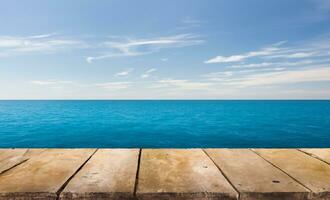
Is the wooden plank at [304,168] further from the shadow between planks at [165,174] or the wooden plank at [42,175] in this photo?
the wooden plank at [42,175]

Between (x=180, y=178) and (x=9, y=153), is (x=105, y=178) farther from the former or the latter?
(x=9, y=153)

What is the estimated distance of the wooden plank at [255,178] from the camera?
2037mm

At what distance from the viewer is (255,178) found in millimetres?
2357

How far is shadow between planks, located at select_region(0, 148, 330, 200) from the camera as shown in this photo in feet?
6.66

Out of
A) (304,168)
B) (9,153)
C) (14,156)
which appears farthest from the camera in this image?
(9,153)

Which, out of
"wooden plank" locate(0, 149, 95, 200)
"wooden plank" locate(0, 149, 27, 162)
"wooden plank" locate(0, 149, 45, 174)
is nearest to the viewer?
"wooden plank" locate(0, 149, 95, 200)

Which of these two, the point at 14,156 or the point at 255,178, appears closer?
the point at 255,178

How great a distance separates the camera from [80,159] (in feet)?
9.78

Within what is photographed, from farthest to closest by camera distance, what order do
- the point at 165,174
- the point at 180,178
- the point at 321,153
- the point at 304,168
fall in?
the point at 321,153
the point at 304,168
the point at 165,174
the point at 180,178

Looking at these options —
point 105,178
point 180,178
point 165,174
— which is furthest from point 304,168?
point 105,178

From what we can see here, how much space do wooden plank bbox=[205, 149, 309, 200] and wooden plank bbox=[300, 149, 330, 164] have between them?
831 millimetres

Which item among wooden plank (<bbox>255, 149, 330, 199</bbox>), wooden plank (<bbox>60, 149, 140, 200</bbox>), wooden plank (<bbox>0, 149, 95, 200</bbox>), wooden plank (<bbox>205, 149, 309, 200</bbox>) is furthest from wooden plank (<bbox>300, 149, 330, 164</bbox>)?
wooden plank (<bbox>0, 149, 95, 200</bbox>)

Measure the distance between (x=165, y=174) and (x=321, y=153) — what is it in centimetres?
239

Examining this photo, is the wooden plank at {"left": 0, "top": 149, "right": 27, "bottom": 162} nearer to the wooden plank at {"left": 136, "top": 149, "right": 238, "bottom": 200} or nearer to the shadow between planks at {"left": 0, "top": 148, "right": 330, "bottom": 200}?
the shadow between planks at {"left": 0, "top": 148, "right": 330, "bottom": 200}
